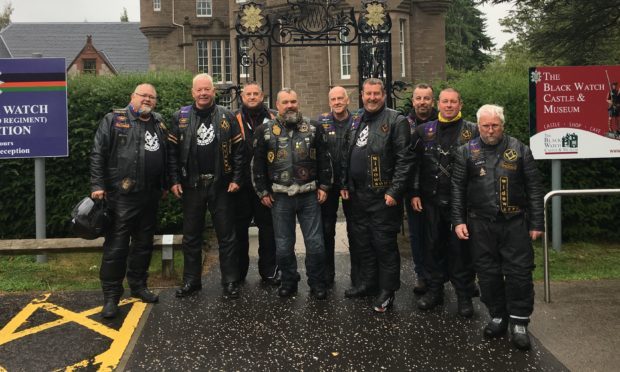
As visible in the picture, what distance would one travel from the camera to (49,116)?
6.81 m

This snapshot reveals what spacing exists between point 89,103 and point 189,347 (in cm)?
411

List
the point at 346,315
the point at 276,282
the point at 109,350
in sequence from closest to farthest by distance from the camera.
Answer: the point at 109,350 → the point at 346,315 → the point at 276,282

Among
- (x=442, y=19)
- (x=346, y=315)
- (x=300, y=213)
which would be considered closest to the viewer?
(x=346, y=315)

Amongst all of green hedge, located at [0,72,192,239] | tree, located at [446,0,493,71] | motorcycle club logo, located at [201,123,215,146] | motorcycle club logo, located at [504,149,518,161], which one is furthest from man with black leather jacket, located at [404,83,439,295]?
tree, located at [446,0,493,71]

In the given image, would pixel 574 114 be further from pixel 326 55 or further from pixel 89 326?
pixel 326 55

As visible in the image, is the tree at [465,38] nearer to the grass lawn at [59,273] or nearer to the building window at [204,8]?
the building window at [204,8]

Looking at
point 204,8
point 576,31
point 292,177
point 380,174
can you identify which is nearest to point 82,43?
point 204,8

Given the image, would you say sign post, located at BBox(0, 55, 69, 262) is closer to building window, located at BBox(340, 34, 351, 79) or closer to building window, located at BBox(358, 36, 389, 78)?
building window, located at BBox(358, 36, 389, 78)

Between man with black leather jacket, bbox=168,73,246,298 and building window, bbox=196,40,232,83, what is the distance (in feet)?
101

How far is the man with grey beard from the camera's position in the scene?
5.16 m

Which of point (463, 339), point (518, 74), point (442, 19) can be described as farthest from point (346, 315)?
point (442, 19)

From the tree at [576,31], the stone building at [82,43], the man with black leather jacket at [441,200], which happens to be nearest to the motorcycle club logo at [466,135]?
the man with black leather jacket at [441,200]

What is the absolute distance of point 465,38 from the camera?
4350cm

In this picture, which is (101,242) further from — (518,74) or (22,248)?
(518,74)
